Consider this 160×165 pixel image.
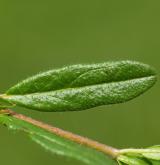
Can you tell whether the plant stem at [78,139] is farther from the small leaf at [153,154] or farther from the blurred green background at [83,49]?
the blurred green background at [83,49]

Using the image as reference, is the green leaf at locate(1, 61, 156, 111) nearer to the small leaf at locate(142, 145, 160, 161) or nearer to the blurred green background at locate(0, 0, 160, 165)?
the small leaf at locate(142, 145, 160, 161)

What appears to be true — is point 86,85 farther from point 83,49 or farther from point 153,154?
point 83,49

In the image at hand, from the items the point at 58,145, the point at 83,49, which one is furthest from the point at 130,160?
the point at 83,49

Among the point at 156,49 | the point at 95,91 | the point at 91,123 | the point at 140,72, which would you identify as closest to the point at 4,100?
the point at 95,91

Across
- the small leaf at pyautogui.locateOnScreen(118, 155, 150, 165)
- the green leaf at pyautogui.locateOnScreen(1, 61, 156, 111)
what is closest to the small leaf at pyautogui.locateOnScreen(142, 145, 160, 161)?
the small leaf at pyautogui.locateOnScreen(118, 155, 150, 165)

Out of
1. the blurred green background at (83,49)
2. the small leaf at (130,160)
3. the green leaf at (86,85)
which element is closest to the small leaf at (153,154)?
the small leaf at (130,160)

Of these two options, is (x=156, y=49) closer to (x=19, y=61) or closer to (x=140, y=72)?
(x=19, y=61)

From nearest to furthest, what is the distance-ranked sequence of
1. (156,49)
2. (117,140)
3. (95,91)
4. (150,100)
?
(95,91) < (117,140) < (150,100) < (156,49)
